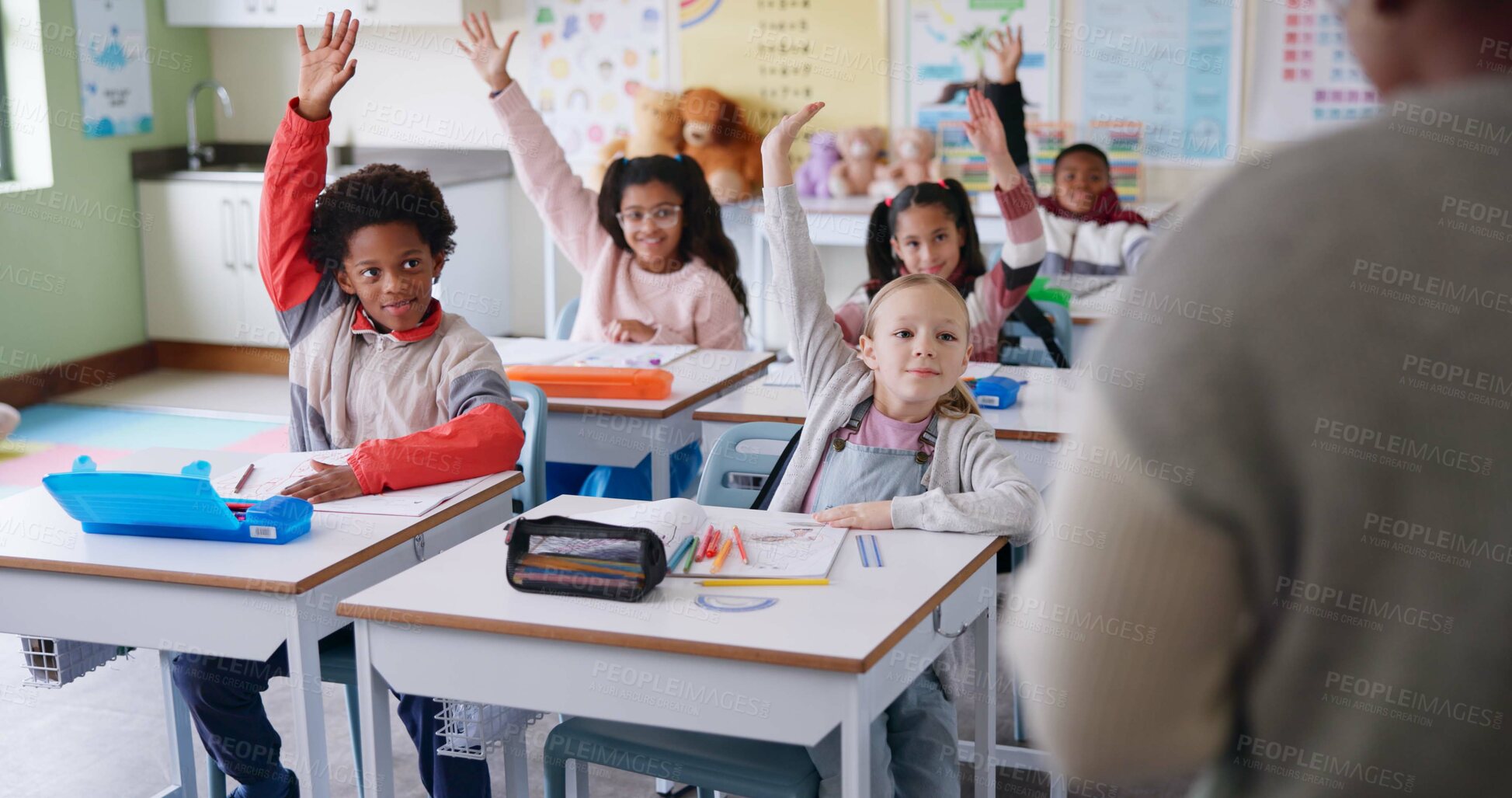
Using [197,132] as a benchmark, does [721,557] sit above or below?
below

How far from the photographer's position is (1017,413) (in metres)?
2.71

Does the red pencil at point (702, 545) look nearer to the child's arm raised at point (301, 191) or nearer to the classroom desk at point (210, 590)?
the classroom desk at point (210, 590)

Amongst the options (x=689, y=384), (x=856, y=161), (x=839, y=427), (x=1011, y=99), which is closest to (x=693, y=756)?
(x=839, y=427)

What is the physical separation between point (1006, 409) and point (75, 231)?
4.61 metres

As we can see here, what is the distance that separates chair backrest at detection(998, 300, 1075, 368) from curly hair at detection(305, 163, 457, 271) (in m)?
1.51

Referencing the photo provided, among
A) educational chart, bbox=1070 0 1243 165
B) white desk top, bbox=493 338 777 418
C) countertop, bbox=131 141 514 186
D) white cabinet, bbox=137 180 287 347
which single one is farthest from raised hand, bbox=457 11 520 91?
educational chart, bbox=1070 0 1243 165

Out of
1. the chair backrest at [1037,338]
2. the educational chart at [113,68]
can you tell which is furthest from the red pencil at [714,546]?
the educational chart at [113,68]

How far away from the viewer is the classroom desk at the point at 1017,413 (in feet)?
8.30

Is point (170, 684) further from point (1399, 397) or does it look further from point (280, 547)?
point (1399, 397)

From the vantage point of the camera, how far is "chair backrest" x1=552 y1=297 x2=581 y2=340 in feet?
12.3

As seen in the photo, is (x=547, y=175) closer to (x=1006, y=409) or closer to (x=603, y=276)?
(x=603, y=276)

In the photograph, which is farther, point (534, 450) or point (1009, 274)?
point (1009, 274)

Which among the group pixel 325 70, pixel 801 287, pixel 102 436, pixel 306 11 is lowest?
pixel 102 436

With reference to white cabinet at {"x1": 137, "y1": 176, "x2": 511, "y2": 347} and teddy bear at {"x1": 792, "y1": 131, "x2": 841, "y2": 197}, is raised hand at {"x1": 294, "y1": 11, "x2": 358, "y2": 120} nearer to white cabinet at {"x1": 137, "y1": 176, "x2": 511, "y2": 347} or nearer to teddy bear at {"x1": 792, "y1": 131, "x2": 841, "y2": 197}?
white cabinet at {"x1": 137, "y1": 176, "x2": 511, "y2": 347}
